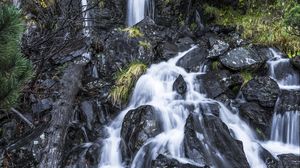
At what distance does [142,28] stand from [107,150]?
5810 mm

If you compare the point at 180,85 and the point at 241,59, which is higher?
the point at 241,59

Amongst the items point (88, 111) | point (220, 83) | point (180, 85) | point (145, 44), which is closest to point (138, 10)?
point (145, 44)

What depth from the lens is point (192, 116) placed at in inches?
268

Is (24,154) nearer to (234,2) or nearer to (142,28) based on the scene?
(142,28)

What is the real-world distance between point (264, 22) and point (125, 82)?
18.9ft

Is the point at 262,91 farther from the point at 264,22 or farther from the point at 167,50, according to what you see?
the point at 264,22

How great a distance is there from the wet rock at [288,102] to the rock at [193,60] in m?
2.74

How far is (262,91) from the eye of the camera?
8188 millimetres

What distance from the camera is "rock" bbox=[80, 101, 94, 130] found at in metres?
7.91

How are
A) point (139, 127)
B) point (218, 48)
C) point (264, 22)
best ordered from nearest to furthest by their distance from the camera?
1. point (139, 127)
2. point (218, 48)
3. point (264, 22)

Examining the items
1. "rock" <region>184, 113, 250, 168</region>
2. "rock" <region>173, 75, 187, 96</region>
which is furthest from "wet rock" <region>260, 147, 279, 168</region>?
"rock" <region>173, 75, 187, 96</region>

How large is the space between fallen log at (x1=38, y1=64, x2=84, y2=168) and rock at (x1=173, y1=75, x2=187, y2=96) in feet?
8.75

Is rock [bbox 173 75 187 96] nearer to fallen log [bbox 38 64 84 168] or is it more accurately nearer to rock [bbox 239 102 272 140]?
rock [bbox 239 102 272 140]

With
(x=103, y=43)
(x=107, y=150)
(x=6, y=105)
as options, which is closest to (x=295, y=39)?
(x=103, y=43)
